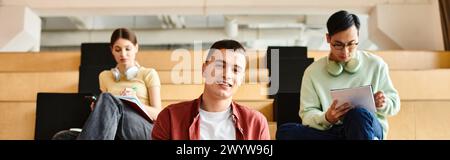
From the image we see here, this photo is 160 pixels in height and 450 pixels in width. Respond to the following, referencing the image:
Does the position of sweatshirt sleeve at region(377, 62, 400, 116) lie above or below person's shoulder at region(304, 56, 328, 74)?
below

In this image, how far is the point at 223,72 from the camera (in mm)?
842

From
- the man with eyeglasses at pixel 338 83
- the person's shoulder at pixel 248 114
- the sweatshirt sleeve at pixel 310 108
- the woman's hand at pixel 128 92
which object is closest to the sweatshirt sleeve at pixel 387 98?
the man with eyeglasses at pixel 338 83

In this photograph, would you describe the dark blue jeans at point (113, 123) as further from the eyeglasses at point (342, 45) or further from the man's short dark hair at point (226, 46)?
the eyeglasses at point (342, 45)

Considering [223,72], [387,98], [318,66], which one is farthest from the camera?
[318,66]

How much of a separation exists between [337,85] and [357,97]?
0.56ft

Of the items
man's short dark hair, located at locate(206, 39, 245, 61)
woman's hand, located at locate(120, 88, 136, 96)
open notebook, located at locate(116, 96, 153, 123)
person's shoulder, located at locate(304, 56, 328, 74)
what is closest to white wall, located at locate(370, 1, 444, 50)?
person's shoulder, located at locate(304, 56, 328, 74)

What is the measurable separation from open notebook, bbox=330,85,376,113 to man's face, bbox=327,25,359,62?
14 centimetres

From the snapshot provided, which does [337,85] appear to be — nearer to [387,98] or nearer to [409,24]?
[387,98]

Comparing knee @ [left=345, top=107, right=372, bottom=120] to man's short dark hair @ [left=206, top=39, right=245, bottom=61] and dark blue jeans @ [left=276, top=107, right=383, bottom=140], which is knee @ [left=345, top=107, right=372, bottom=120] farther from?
man's short dark hair @ [left=206, top=39, right=245, bottom=61]

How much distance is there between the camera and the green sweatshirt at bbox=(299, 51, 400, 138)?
1131mm

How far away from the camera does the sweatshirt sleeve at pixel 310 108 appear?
1.14m

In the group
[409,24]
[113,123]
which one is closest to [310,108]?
[113,123]
